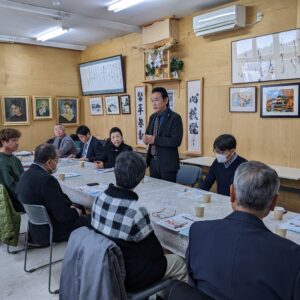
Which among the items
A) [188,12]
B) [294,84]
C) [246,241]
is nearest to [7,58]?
[188,12]

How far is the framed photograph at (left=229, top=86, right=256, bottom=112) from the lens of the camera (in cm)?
379

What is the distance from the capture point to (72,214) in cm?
249

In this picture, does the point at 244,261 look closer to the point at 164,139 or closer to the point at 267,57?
the point at 164,139

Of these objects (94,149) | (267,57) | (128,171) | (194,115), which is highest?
(267,57)

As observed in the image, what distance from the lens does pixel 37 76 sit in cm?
620

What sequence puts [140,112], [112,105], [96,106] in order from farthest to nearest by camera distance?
[96,106] → [112,105] → [140,112]

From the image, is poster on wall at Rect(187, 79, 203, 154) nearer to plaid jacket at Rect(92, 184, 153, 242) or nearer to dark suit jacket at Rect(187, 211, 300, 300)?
plaid jacket at Rect(92, 184, 153, 242)

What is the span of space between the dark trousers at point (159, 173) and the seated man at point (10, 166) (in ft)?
4.55

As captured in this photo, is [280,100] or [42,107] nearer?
[280,100]

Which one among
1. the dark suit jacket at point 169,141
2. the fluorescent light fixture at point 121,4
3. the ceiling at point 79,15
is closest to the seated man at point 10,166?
the dark suit jacket at point 169,141

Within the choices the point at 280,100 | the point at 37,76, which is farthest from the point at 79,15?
the point at 280,100

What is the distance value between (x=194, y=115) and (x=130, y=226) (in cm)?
317

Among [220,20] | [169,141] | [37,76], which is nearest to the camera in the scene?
[169,141]

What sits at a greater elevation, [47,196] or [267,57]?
[267,57]
